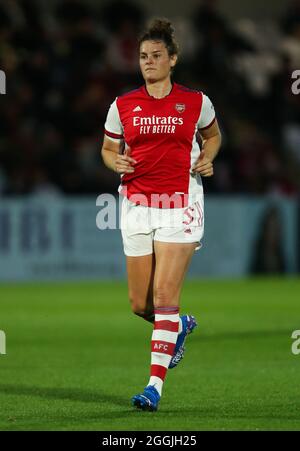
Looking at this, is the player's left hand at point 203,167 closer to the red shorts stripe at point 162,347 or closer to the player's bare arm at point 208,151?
the player's bare arm at point 208,151

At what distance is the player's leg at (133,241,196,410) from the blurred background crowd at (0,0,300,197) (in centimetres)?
1144

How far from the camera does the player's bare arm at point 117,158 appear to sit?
7.89 m

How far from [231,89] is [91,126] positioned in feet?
12.5

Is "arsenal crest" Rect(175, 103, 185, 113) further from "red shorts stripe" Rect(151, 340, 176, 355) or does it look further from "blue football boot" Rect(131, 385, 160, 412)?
"blue football boot" Rect(131, 385, 160, 412)

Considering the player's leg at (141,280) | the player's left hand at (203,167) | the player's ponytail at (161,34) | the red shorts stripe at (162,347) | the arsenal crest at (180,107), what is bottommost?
the red shorts stripe at (162,347)

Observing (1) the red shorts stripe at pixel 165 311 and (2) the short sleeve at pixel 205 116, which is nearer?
(1) the red shorts stripe at pixel 165 311

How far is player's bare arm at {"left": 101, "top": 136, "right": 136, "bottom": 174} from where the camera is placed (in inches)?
311

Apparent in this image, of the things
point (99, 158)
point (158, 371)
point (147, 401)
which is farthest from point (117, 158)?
point (99, 158)

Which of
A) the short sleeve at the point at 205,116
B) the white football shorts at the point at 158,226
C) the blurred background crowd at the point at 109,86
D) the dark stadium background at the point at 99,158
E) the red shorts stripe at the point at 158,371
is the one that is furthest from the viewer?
the blurred background crowd at the point at 109,86

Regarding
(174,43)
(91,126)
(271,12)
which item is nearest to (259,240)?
(91,126)

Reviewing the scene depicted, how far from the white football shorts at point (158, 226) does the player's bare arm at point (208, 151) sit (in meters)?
0.21

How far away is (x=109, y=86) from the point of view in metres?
20.8

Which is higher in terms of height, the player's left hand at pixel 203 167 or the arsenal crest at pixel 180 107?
the arsenal crest at pixel 180 107

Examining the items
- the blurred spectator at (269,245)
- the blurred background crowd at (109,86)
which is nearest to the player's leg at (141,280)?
the blurred background crowd at (109,86)
